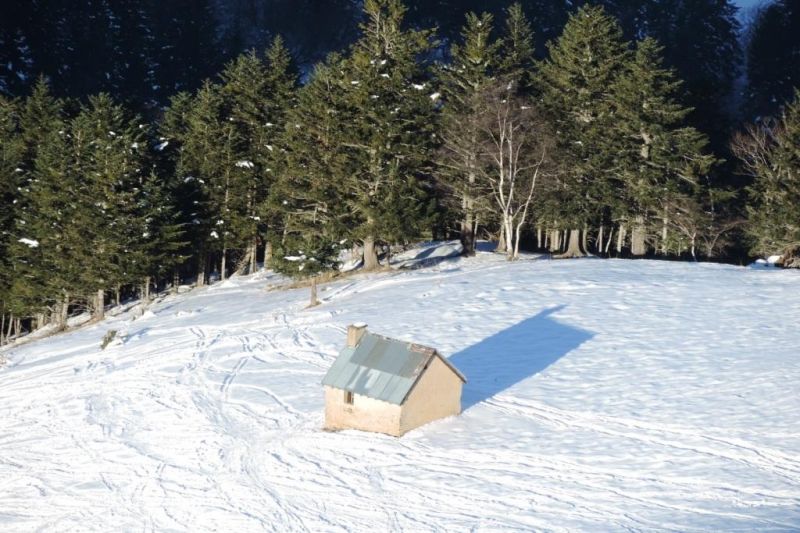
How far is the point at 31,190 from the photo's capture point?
50594 mm

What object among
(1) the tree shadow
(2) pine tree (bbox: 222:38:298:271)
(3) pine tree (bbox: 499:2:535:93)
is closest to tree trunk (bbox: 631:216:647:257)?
(3) pine tree (bbox: 499:2:535:93)

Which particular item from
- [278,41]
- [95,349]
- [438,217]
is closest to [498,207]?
[438,217]

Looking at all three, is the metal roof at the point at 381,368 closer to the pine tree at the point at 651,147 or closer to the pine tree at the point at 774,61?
the pine tree at the point at 651,147

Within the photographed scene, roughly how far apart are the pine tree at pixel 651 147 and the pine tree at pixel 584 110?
2.91ft

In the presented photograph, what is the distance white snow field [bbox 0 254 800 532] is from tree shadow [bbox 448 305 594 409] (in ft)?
0.34

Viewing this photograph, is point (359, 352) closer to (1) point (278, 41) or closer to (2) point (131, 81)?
(1) point (278, 41)

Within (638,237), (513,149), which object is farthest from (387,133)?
(638,237)

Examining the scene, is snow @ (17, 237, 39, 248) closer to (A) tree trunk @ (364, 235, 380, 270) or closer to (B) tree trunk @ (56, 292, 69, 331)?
(B) tree trunk @ (56, 292, 69, 331)

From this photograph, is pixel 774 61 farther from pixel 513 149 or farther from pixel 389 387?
pixel 389 387

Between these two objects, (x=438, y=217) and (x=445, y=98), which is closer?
(x=438, y=217)

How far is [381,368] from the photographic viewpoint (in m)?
25.6

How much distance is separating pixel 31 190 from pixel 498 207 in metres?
27.5

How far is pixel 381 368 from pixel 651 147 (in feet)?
93.2

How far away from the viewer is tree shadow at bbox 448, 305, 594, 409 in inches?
1153
